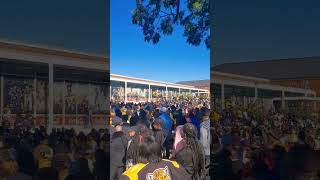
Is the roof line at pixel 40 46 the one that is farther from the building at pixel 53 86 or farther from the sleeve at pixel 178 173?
the sleeve at pixel 178 173

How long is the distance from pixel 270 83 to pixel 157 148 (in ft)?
5.78

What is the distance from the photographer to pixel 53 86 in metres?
4.37

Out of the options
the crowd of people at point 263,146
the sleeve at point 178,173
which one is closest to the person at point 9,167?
the crowd of people at point 263,146

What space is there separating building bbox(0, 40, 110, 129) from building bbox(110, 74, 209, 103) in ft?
22.7

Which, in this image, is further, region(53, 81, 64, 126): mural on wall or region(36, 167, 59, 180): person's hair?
region(53, 81, 64, 126): mural on wall

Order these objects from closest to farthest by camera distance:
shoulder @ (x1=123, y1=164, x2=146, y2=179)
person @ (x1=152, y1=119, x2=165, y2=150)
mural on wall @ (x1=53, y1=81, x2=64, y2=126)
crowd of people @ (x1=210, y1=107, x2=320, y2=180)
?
shoulder @ (x1=123, y1=164, x2=146, y2=179), crowd of people @ (x1=210, y1=107, x2=320, y2=180), mural on wall @ (x1=53, y1=81, x2=64, y2=126), person @ (x1=152, y1=119, x2=165, y2=150)

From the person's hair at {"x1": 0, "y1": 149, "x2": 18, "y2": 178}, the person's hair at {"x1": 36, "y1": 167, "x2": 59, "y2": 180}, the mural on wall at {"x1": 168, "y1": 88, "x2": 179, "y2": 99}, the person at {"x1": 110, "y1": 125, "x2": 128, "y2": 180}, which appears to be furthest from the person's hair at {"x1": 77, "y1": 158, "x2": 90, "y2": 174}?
the mural on wall at {"x1": 168, "y1": 88, "x2": 179, "y2": 99}

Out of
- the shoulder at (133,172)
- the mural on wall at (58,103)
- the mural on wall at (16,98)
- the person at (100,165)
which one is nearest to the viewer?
the shoulder at (133,172)

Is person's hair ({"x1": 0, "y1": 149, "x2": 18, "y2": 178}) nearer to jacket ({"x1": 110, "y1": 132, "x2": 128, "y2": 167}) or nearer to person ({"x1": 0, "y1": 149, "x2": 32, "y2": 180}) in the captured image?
person ({"x1": 0, "y1": 149, "x2": 32, "y2": 180})

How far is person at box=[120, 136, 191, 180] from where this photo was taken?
231 centimetres

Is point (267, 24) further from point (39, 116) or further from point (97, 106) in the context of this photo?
point (39, 116)

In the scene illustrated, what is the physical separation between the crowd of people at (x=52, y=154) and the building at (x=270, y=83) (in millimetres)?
1408

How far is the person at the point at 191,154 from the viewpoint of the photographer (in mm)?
4309

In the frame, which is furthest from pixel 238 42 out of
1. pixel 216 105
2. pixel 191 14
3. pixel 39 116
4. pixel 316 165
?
pixel 191 14
